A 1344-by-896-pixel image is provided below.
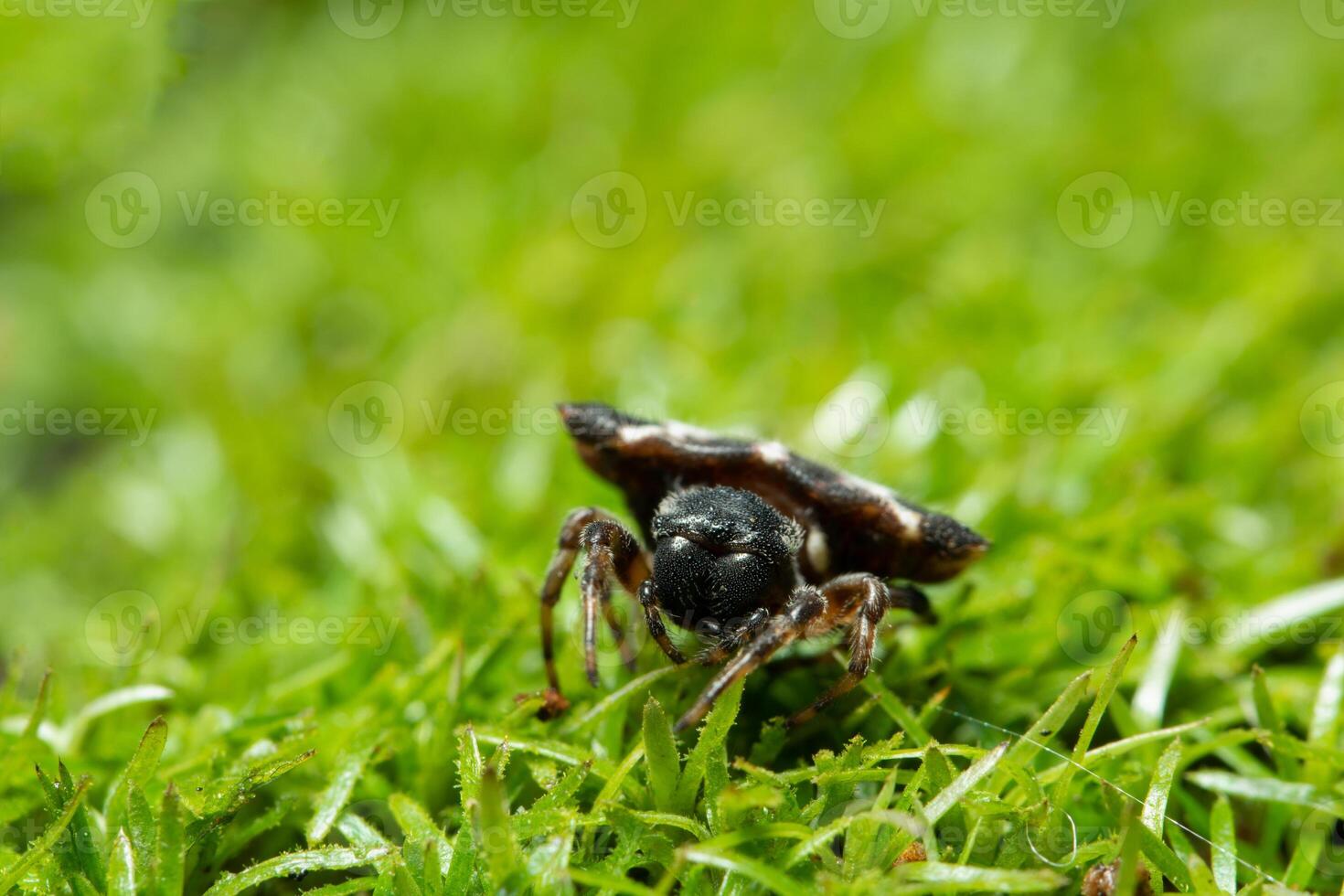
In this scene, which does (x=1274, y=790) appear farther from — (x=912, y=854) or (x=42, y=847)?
(x=42, y=847)

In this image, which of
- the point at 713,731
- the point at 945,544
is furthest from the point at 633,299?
A: the point at 713,731

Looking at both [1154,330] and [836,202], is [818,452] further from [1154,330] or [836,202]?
[836,202]

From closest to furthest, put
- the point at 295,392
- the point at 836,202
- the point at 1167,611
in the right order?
1. the point at 1167,611
2. the point at 295,392
3. the point at 836,202

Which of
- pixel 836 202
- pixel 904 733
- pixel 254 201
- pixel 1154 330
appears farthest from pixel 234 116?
pixel 904 733

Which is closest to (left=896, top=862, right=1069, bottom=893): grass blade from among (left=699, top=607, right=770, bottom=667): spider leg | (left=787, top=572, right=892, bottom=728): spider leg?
(left=787, top=572, right=892, bottom=728): spider leg

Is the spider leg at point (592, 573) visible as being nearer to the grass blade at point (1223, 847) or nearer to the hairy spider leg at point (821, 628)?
the hairy spider leg at point (821, 628)
